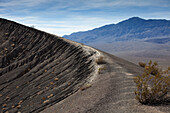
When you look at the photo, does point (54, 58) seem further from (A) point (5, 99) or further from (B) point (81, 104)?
(B) point (81, 104)

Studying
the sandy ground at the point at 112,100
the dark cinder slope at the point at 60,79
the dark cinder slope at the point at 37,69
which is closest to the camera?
the sandy ground at the point at 112,100

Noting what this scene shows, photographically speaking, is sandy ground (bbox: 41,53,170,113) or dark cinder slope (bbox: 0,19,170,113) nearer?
sandy ground (bbox: 41,53,170,113)

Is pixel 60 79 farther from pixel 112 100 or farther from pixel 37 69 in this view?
pixel 112 100

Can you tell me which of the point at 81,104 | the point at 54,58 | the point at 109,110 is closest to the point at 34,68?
the point at 54,58

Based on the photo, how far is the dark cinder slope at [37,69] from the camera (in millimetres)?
15609

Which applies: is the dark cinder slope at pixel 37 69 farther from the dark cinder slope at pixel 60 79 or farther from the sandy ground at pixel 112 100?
the sandy ground at pixel 112 100

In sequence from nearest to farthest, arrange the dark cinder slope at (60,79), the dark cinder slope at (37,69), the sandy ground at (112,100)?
the sandy ground at (112,100)
the dark cinder slope at (60,79)
the dark cinder slope at (37,69)

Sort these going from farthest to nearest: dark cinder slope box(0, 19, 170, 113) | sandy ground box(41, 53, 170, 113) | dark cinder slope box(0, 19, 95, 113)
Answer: dark cinder slope box(0, 19, 95, 113)
dark cinder slope box(0, 19, 170, 113)
sandy ground box(41, 53, 170, 113)

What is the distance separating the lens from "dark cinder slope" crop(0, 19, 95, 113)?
51.2ft

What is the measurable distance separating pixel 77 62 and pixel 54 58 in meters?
6.18

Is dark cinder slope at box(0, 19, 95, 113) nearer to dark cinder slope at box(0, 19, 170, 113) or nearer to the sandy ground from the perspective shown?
dark cinder slope at box(0, 19, 170, 113)

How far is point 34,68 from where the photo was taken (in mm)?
24109

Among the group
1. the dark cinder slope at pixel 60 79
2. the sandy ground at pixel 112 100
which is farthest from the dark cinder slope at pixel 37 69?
the sandy ground at pixel 112 100

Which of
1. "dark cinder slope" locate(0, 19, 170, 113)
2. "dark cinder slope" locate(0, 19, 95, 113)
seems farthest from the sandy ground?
"dark cinder slope" locate(0, 19, 95, 113)
